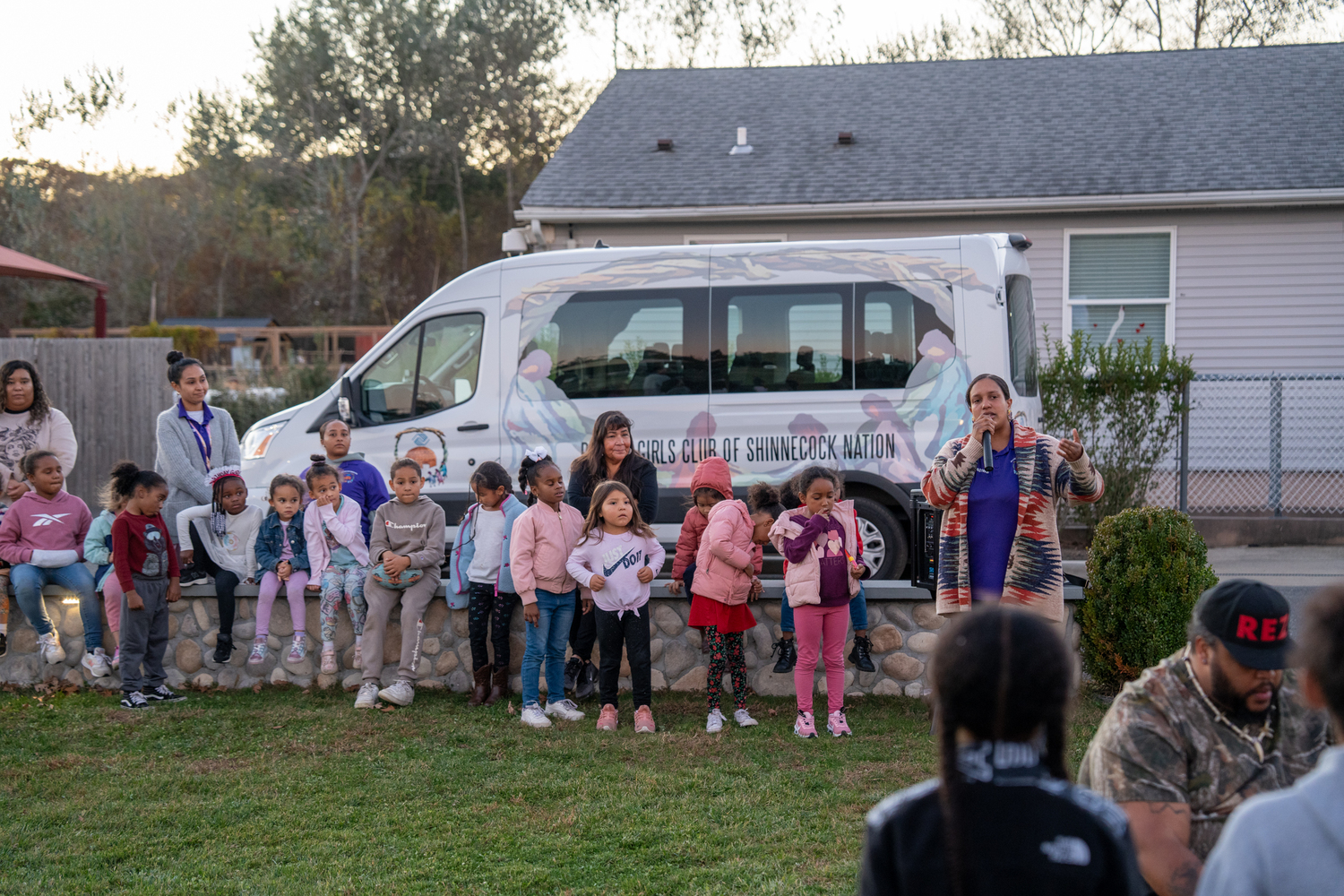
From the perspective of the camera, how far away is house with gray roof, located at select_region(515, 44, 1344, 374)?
13742 millimetres

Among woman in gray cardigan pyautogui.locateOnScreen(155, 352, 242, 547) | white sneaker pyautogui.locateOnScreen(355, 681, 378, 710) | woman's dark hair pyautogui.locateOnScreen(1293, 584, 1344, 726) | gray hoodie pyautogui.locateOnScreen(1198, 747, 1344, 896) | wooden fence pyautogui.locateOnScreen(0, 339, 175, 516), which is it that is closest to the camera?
gray hoodie pyautogui.locateOnScreen(1198, 747, 1344, 896)

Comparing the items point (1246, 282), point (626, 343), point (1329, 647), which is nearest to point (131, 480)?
point (626, 343)

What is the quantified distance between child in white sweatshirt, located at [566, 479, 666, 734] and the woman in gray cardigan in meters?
2.82

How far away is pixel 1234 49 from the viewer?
1673 centimetres

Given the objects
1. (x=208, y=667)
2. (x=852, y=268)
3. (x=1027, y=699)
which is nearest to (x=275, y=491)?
(x=208, y=667)

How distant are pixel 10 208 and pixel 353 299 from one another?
10.8 meters

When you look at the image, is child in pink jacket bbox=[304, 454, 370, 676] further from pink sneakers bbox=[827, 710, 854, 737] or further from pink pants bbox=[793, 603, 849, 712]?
pink sneakers bbox=[827, 710, 854, 737]

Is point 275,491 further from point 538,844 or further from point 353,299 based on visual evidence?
point 353,299

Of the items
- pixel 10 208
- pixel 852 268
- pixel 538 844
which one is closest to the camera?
pixel 538 844

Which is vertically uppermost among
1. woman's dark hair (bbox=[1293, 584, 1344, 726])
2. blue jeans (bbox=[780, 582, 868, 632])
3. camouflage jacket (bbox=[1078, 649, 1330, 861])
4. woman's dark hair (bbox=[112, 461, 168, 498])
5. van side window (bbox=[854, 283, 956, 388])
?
van side window (bbox=[854, 283, 956, 388])

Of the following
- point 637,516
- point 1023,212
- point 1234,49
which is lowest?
point 637,516

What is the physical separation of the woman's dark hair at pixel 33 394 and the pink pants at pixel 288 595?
2.10 metres

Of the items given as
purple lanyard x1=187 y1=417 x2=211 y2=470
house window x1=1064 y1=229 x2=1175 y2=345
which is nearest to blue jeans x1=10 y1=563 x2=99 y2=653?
purple lanyard x1=187 y1=417 x2=211 y2=470

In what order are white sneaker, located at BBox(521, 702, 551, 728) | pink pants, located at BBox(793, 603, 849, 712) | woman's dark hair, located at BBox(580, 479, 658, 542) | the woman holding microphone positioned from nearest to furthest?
the woman holding microphone → pink pants, located at BBox(793, 603, 849, 712) → white sneaker, located at BBox(521, 702, 551, 728) → woman's dark hair, located at BBox(580, 479, 658, 542)
